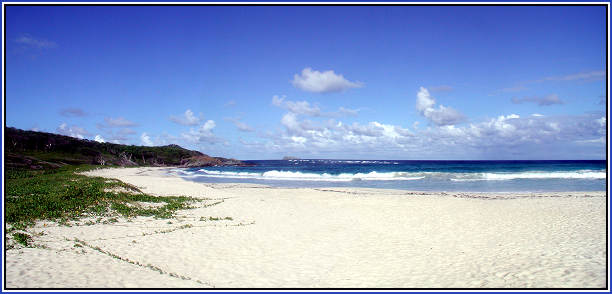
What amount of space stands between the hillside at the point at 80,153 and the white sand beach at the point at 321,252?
3913 centimetres

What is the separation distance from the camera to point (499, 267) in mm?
7777

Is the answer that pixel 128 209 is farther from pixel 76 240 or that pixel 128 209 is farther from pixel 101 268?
pixel 101 268

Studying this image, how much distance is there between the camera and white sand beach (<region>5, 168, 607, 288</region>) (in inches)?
274

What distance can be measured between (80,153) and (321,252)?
92.0m

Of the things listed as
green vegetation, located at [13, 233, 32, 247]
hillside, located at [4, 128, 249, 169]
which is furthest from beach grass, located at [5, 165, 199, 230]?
hillside, located at [4, 128, 249, 169]

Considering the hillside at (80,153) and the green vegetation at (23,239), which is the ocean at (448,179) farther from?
the green vegetation at (23,239)

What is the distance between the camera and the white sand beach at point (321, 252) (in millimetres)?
6953

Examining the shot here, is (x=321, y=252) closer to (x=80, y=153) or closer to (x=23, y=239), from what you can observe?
(x=23, y=239)

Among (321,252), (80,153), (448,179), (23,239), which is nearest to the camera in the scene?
(23,239)

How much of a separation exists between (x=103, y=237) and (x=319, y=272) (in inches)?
252

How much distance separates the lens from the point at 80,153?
84688 mm

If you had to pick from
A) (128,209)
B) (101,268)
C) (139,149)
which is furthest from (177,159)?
(101,268)

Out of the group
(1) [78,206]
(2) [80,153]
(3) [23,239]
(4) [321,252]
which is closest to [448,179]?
(4) [321,252]

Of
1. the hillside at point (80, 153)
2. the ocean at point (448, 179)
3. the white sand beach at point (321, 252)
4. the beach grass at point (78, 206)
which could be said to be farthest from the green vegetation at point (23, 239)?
the hillside at point (80, 153)
